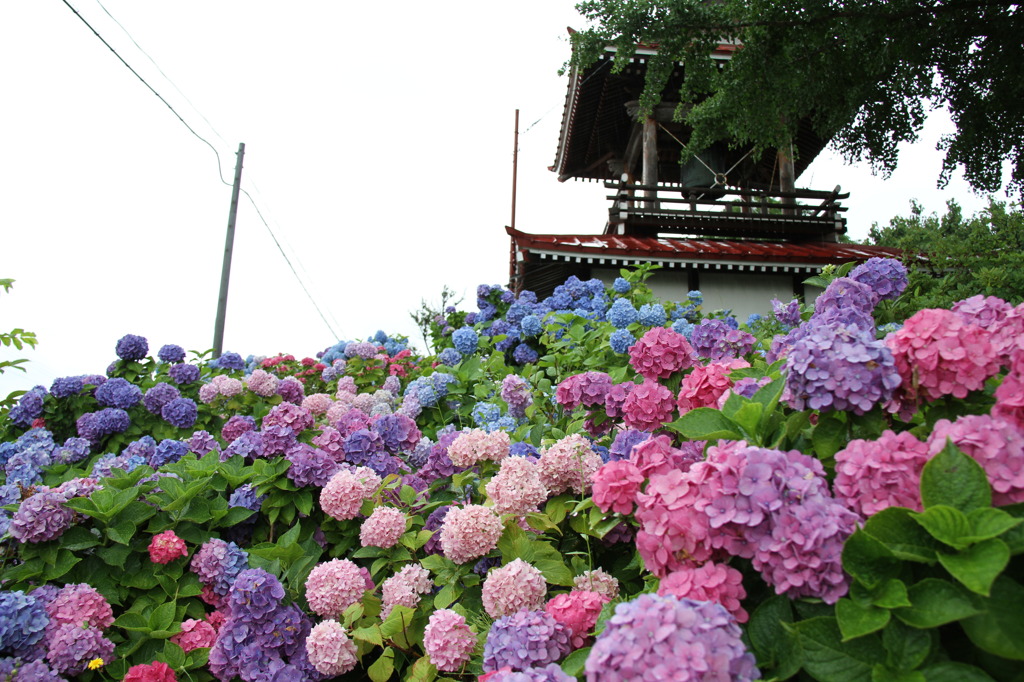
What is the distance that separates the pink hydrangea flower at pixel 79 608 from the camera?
73.5 inches

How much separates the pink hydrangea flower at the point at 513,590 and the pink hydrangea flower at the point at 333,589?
0.45 m

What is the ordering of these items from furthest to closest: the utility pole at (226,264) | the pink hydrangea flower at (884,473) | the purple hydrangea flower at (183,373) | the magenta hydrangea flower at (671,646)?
the utility pole at (226,264) → the purple hydrangea flower at (183,373) → the pink hydrangea flower at (884,473) → the magenta hydrangea flower at (671,646)

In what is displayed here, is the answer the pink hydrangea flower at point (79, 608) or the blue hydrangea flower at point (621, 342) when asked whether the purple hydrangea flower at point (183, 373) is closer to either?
the pink hydrangea flower at point (79, 608)

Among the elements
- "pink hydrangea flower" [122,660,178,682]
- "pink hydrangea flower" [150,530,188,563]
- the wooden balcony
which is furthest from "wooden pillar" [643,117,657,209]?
"pink hydrangea flower" [122,660,178,682]

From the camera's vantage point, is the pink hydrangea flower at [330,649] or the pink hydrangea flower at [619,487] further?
the pink hydrangea flower at [330,649]

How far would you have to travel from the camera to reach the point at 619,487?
129 cm

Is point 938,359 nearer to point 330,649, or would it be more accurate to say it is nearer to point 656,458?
point 656,458

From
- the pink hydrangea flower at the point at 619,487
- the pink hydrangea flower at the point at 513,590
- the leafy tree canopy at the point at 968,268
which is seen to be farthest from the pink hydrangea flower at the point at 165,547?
the leafy tree canopy at the point at 968,268

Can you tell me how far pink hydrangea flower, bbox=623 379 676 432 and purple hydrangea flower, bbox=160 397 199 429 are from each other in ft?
8.64

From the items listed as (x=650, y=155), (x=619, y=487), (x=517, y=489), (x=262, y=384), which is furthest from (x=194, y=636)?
(x=650, y=155)

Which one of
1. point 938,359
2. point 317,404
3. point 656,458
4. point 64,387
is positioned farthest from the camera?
point 64,387

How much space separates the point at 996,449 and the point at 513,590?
902mm

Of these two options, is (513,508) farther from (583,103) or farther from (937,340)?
(583,103)

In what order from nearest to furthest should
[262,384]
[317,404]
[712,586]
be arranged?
[712,586] → [317,404] → [262,384]
